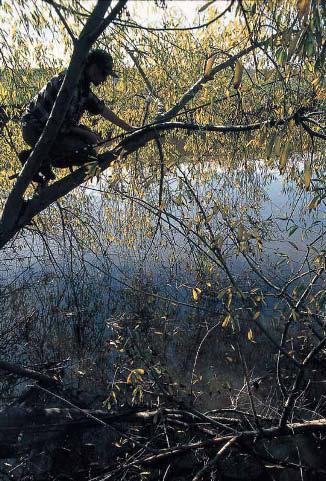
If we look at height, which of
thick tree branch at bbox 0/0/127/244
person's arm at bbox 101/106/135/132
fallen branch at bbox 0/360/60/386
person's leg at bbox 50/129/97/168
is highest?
person's arm at bbox 101/106/135/132

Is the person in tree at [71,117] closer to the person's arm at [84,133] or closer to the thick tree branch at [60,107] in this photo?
the person's arm at [84,133]

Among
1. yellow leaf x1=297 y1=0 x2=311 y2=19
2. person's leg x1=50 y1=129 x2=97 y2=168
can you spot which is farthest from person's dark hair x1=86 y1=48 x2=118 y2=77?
yellow leaf x1=297 y1=0 x2=311 y2=19

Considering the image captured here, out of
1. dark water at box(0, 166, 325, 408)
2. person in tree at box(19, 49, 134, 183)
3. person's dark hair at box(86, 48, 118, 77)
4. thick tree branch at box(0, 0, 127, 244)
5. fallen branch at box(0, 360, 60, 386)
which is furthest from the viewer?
dark water at box(0, 166, 325, 408)

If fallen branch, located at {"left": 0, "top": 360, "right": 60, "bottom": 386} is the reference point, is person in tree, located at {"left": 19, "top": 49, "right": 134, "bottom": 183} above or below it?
above

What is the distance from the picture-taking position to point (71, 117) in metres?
2.70

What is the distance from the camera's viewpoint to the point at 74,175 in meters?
2.46

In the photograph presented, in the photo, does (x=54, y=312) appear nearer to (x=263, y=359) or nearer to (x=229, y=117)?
(x=263, y=359)

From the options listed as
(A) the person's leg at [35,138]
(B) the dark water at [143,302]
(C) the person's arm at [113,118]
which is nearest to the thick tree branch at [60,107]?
(A) the person's leg at [35,138]

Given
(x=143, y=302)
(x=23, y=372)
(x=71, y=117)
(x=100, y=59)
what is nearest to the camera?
(x=100, y=59)

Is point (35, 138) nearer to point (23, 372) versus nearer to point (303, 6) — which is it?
point (23, 372)

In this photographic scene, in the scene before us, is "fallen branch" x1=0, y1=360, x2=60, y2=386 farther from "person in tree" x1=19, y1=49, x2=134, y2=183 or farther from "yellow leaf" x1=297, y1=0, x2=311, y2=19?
"yellow leaf" x1=297, y1=0, x2=311, y2=19

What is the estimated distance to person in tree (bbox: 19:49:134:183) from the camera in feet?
8.48

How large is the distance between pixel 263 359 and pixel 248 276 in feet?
3.70

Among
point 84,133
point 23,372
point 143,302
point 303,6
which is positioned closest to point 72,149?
point 84,133
